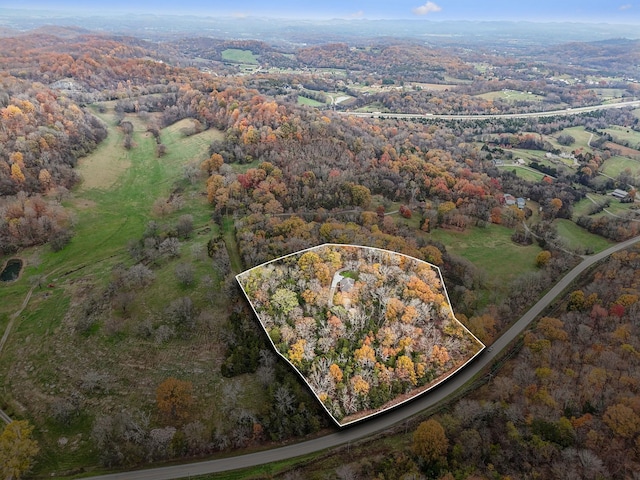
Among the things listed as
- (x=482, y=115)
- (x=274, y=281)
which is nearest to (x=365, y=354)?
(x=274, y=281)

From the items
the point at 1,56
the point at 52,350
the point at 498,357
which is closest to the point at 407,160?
the point at 498,357

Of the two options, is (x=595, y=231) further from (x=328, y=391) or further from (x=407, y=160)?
(x=328, y=391)

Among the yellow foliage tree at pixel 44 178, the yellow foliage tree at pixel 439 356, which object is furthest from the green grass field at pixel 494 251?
the yellow foliage tree at pixel 44 178

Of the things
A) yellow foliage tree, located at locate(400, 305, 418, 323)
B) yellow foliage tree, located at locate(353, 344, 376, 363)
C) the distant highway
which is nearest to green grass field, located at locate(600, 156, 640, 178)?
the distant highway

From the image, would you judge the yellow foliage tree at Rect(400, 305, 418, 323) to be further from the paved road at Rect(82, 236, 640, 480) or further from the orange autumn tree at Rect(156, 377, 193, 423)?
the orange autumn tree at Rect(156, 377, 193, 423)

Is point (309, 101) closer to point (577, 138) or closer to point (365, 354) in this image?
point (577, 138)
